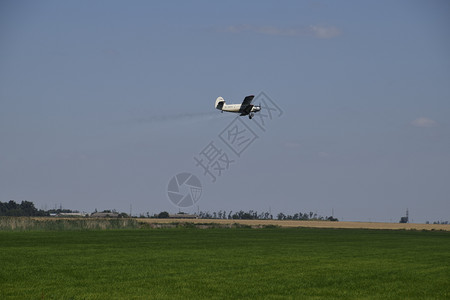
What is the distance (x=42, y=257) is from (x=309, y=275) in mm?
18026

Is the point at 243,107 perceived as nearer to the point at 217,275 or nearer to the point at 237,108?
the point at 237,108

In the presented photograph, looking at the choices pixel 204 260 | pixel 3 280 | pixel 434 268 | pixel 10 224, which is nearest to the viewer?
pixel 3 280

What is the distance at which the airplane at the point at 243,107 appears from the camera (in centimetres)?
7981

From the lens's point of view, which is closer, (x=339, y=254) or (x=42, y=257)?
(x=42, y=257)

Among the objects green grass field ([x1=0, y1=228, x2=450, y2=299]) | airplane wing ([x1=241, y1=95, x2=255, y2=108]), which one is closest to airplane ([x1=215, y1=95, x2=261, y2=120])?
Result: airplane wing ([x1=241, y1=95, x2=255, y2=108])

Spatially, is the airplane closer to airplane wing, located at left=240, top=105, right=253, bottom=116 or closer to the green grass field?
airplane wing, located at left=240, top=105, right=253, bottom=116

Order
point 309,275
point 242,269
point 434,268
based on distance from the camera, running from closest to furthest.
Answer: point 309,275
point 242,269
point 434,268

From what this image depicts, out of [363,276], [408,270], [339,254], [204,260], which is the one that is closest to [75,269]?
[204,260]

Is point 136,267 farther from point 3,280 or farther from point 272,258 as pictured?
point 272,258

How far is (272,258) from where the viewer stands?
42.3 metres

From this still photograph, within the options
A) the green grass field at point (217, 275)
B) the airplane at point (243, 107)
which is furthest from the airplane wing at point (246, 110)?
A: the green grass field at point (217, 275)

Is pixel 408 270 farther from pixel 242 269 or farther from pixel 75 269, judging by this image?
pixel 75 269

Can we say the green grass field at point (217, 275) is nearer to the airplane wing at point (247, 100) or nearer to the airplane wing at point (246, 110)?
the airplane wing at point (247, 100)

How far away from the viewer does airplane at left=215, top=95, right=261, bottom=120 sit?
79812 mm
